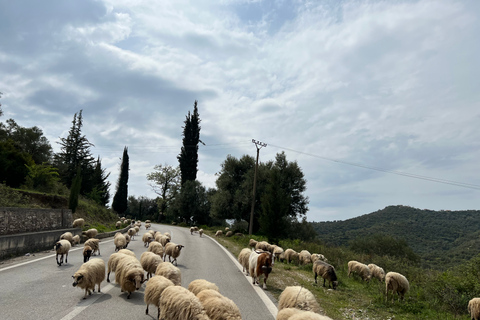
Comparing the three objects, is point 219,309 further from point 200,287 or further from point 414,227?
point 414,227

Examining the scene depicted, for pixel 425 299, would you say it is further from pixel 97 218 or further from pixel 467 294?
pixel 97 218

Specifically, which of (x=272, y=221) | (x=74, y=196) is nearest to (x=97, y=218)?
(x=74, y=196)

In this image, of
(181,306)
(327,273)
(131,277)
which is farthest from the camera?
(327,273)

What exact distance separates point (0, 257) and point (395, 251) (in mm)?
43058

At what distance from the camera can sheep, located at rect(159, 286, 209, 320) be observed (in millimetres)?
4531

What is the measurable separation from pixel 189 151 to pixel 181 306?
176 feet

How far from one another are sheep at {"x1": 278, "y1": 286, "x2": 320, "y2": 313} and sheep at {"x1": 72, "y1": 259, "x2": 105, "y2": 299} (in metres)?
4.63

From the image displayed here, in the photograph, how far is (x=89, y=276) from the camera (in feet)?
22.8

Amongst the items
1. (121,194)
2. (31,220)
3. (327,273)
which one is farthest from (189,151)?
(327,273)

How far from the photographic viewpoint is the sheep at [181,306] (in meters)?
4.53

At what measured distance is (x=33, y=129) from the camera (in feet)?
137

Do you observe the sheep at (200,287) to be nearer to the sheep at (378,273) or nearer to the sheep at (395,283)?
the sheep at (395,283)

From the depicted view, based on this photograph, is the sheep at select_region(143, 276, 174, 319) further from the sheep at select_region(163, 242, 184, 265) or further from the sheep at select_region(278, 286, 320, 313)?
the sheep at select_region(163, 242, 184, 265)

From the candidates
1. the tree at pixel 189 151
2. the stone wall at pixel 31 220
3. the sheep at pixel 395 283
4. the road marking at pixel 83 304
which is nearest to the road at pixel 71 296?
the road marking at pixel 83 304
